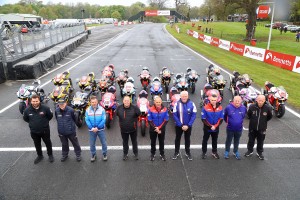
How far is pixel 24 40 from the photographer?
19.5 metres

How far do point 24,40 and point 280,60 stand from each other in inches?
821

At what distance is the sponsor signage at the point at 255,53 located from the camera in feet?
77.9

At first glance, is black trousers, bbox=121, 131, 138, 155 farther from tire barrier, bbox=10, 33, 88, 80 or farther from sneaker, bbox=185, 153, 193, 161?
tire barrier, bbox=10, 33, 88, 80

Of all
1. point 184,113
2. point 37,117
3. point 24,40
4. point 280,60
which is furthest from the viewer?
point 280,60

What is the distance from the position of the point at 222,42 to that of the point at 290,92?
2024cm

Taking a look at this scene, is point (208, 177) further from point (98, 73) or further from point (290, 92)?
point (98, 73)

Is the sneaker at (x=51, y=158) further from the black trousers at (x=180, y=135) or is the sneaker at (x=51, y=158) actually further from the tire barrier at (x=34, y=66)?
the tire barrier at (x=34, y=66)

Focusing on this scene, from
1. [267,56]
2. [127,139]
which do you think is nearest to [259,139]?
[127,139]

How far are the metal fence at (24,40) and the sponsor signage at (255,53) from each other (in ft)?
67.7

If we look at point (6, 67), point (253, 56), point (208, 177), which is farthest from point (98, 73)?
point (253, 56)

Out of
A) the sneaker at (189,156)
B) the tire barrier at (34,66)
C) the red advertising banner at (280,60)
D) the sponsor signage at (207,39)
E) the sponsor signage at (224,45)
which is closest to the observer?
the sneaker at (189,156)

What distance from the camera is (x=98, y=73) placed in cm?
1869

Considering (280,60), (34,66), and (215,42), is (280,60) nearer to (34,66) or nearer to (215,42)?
(215,42)

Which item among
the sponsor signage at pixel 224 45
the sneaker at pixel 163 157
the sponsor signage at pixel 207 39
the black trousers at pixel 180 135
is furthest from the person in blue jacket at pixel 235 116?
the sponsor signage at pixel 207 39
